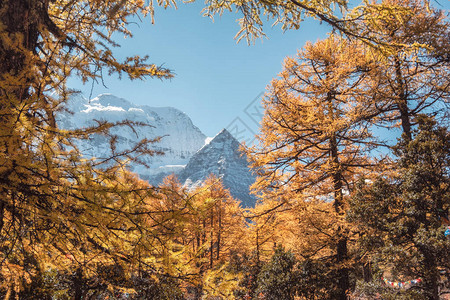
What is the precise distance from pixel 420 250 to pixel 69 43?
7016 millimetres

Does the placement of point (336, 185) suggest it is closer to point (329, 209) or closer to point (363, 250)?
point (329, 209)

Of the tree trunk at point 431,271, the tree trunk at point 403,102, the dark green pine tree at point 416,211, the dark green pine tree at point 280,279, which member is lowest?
the dark green pine tree at point 280,279

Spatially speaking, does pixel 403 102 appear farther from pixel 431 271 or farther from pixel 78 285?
pixel 78 285

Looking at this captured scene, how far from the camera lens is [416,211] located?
4.99 meters

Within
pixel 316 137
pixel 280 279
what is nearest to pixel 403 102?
pixel 316 137

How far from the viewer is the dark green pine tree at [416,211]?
488 cm

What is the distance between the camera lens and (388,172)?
6230 millimetres

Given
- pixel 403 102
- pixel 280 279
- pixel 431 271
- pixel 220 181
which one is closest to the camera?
pixel 220 181

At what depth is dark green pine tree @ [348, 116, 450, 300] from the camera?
488 centimetres

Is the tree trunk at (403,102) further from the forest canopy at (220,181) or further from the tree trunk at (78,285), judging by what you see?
the tree trunk at (78,285)

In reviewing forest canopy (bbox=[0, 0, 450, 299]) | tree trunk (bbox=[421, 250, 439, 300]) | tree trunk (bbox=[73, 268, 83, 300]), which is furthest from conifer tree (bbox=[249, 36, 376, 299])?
tree trunk (bbox=[73, 268, 83, 300])

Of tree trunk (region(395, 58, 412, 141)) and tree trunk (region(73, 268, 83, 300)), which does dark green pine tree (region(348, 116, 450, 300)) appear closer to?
tree trunk (region(395, 58, 412, 141))

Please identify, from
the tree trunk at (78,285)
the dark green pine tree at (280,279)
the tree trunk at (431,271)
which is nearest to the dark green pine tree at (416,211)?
the tree trunk at (431,271)

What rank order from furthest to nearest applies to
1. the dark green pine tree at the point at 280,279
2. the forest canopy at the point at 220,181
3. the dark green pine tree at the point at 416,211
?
the dark green pine tree at the point at 280,279 → the dark green pine tree at the point at 416,211 → the forest canopy at the point at 220,181
